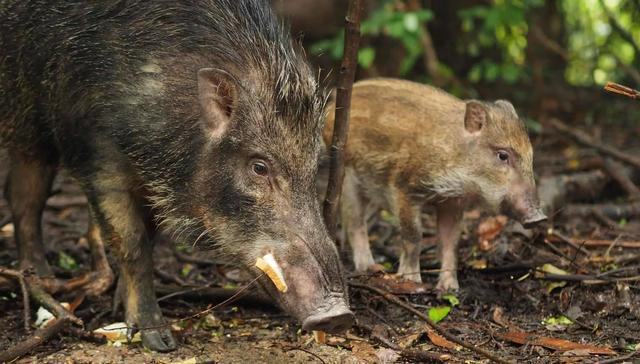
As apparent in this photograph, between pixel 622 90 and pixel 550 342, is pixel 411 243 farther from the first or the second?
pixel 622 90

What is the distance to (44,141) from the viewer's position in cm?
534

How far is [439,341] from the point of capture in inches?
190

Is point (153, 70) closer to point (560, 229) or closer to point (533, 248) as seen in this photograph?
point (533, 248)

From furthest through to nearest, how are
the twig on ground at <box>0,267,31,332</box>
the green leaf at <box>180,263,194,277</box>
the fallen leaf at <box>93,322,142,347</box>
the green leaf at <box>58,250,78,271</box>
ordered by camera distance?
1. the green leaf at <box>58,250,78,271</box>
2. the green leaf at <box>180,263,194,277</box>
3. the fallen leaf at <box>93,322,142,347</box>
4. the twig on ground at <box>0,267,31,332</box>

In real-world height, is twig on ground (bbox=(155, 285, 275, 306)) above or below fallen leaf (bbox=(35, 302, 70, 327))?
below

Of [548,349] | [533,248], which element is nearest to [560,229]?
[533,248]

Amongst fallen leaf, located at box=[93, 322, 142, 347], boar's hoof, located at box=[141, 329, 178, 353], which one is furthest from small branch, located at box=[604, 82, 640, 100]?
fallen leaf, located at box=[93, 322, 142, 347]

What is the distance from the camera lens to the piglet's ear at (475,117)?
19.3ft

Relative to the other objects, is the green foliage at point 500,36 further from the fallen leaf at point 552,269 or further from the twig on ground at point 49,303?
the twig on ground at point 49,303

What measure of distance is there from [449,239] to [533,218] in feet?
1.98

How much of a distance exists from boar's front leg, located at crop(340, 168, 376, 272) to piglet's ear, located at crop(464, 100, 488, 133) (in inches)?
35.8

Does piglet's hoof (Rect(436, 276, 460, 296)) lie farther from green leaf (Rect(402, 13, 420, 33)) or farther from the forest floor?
green leaf (Rect(402, 13, 420, 33))

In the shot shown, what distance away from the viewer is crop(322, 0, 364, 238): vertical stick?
5059 millimetres

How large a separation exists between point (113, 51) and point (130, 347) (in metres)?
1.61
